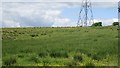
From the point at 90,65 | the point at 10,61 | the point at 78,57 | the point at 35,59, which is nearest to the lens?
the point at 90,65

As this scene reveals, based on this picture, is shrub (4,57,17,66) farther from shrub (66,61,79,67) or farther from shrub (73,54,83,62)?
shrub (73,54,83,62)

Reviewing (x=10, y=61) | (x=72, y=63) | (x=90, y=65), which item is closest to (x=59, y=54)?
(x=10, y=61)

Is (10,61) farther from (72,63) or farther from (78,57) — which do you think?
(78,57)

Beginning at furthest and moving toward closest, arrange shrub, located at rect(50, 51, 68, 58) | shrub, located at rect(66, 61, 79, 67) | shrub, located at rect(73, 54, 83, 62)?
1. shrub, located at rect(50, 51, 68, 58)
2. shrub, located at rect(73, 54, 83, 62)
3. shrub, located at rect(66, 61, 79, 67)

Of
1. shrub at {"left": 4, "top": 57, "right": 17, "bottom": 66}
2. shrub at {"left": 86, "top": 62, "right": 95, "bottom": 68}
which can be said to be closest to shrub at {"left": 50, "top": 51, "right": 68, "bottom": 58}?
shrub at {"left": 4, "top": 57, "right": 17, "bottom": 66}

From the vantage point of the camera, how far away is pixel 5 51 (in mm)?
29609

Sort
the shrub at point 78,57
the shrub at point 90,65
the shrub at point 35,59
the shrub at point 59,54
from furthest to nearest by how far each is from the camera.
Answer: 1. the shrub at point 59,54
2. the shrub at point 78,57
3. the shrub at point 35,59
4. the shrub at point 90,65

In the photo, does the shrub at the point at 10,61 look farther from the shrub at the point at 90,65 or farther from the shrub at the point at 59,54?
the shrub at the point at 90,65

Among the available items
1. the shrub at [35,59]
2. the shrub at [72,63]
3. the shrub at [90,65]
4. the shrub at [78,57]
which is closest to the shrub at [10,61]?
the shrub at [35,59]

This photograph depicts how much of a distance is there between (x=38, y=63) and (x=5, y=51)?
276 inches

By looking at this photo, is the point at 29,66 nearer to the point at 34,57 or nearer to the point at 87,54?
the point at 34,57

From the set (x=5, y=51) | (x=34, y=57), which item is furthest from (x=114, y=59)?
(x=5, y=51)

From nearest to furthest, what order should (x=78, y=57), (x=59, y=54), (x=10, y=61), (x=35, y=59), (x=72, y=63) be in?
(x=72, y=63) < (x=10, y=61) < (x=35, y=59) < (x=78, y=57) < (x=59, y=54)

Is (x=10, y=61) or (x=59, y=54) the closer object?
(x=10, y=61)
